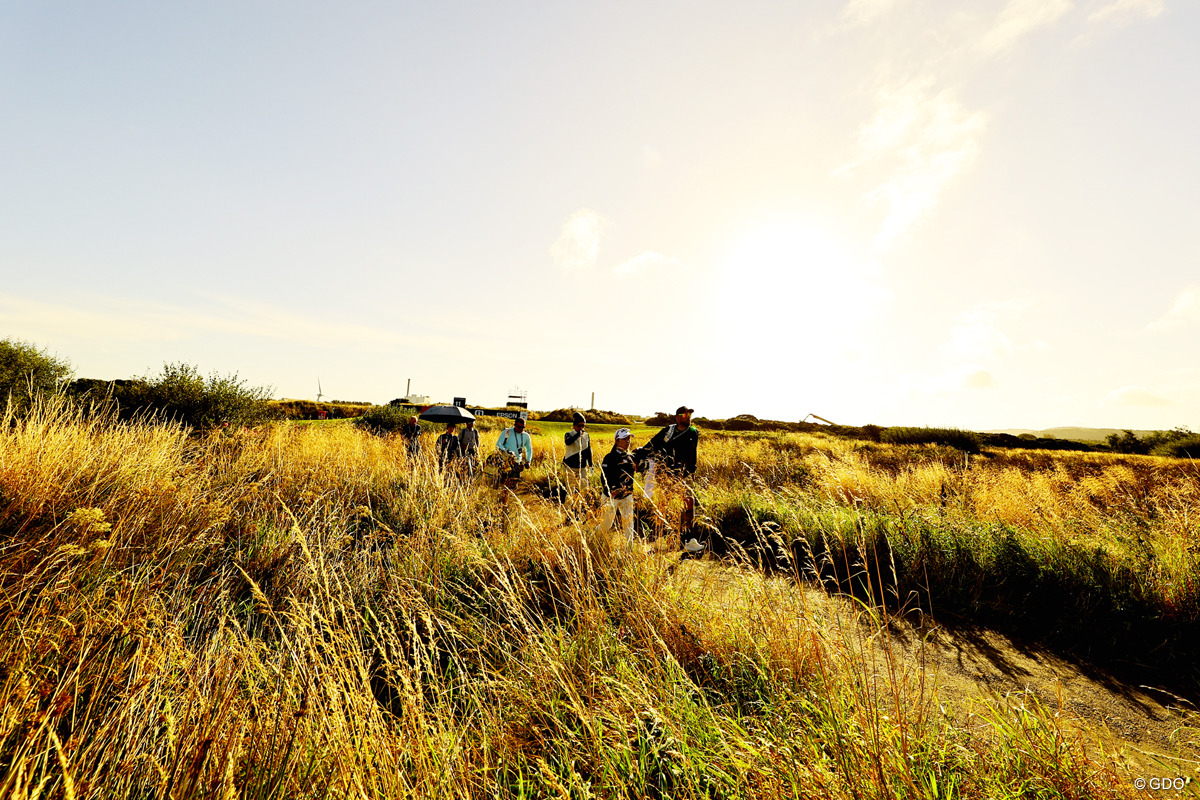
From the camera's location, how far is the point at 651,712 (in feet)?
6.66

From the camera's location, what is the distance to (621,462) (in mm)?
6418

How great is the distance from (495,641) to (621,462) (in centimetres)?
342

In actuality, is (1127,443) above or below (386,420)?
above

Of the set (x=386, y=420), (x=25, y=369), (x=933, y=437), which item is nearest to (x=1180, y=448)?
(x=933, y=437)

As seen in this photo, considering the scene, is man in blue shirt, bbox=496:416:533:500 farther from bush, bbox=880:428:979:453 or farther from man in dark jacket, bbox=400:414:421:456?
bush, bbox=880:428:979:453

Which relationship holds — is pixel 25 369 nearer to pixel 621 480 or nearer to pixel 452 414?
pixel 452 414

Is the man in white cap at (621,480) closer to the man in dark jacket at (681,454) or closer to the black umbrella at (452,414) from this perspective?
the man in dark jacket at (681,454)

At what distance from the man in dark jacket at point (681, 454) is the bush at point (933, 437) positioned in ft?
69.2

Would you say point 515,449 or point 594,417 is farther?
point 594,417

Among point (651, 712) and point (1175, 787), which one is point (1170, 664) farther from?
point (651, 712)

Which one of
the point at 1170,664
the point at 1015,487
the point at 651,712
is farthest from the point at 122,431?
the point at 1015,487

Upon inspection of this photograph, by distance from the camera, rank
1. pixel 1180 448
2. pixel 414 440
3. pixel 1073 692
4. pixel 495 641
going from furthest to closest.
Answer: pixel 1180 448
pixel 414 440
pixel 1073 692
pixel 495 641

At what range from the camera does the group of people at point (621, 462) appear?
6.30 meters

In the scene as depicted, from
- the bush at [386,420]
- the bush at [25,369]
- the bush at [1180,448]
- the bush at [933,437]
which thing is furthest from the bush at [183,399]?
the bush at [1180,448]
